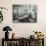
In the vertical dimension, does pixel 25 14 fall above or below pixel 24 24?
above

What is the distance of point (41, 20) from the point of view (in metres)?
4.82

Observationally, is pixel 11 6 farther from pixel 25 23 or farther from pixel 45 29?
pixel 45 29

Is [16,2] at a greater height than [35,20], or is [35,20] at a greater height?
[16,2]

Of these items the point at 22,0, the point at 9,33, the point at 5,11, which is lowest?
the point at 9,33

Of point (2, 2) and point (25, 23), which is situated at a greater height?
point (2, 2)

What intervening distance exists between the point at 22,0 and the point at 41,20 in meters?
0.86

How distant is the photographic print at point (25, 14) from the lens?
479 centimetres

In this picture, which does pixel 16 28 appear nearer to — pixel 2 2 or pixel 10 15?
pixel 10 15

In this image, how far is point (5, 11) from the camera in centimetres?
480

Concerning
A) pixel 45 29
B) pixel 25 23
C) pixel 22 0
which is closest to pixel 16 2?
pixel 22 0

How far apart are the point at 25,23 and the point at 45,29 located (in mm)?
651

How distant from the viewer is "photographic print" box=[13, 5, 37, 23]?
15.7 feet

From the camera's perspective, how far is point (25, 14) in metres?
4.80

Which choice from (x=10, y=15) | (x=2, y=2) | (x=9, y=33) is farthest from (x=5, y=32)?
(x=2, y=2)
